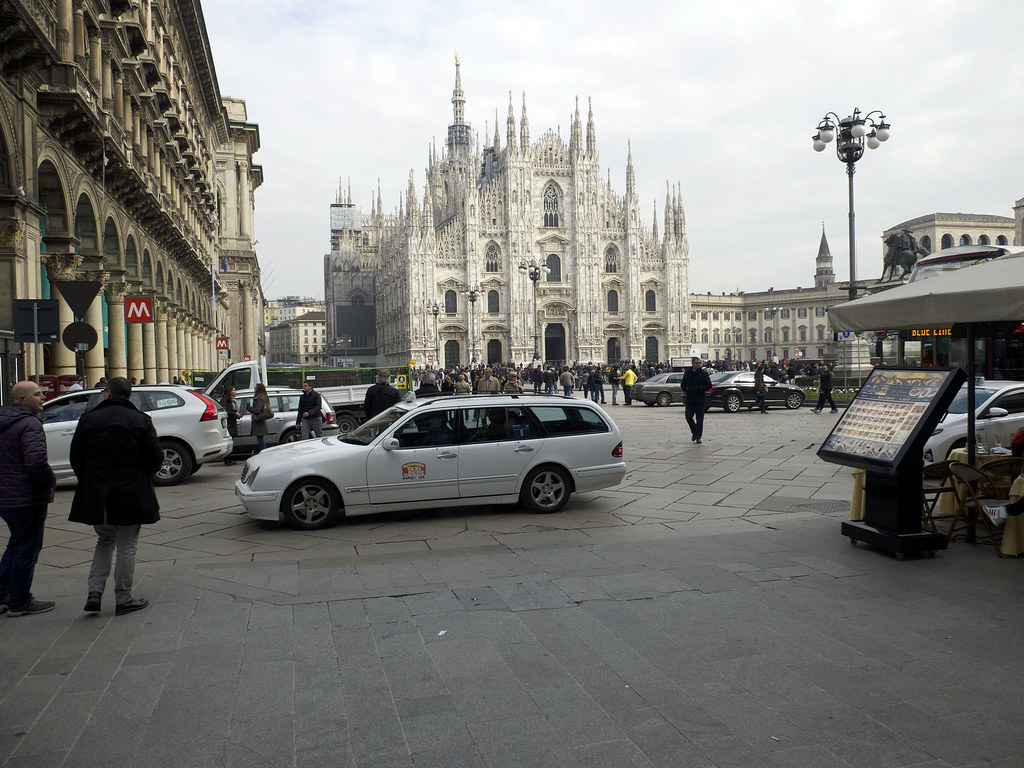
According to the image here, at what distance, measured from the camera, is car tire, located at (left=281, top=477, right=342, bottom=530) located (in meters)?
7.44

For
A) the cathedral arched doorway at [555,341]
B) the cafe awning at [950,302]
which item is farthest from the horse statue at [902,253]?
the cathedral arched doorway at [555,341]

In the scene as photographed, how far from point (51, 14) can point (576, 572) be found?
1514cm

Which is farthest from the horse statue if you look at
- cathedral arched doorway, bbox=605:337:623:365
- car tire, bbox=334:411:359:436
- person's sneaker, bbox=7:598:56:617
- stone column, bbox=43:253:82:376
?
cathedral arched doorway, bbox=605:337:623:365

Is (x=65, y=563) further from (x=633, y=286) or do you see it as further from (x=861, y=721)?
(x=633, y=286)

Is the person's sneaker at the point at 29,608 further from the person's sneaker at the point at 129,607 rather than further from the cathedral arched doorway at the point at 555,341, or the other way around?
the cathedral arched doorway at the point at 555,341

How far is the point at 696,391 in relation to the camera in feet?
46.8

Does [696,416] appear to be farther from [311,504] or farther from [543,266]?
[543,266]

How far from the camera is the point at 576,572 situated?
5785 millimetres

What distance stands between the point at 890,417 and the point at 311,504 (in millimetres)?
5309

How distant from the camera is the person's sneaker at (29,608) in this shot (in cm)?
496

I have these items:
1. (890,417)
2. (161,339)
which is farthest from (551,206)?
(890,417)

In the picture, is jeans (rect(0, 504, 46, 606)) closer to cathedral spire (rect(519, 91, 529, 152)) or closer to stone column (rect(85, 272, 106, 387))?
stone column (rect(85, 272, 106, 387))

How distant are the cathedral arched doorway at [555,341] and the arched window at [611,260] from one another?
24.2 ft

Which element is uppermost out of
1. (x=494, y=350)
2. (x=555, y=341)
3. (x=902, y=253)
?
(x=902, y=253)
